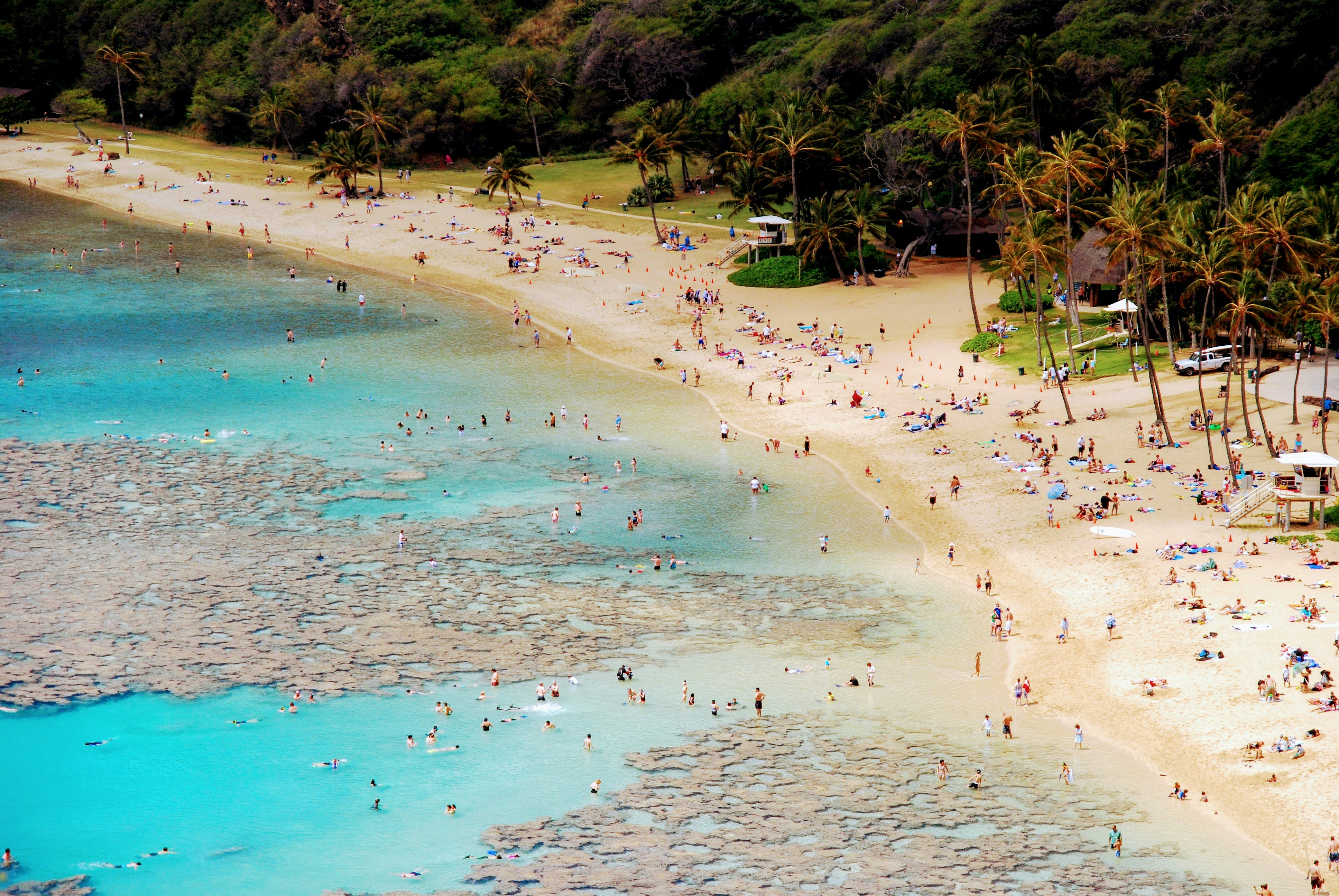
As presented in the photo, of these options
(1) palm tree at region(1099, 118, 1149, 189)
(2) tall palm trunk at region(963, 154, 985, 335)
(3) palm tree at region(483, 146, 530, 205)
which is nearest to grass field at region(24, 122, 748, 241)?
(3) palm tree at region(483, 146, 530, 205)

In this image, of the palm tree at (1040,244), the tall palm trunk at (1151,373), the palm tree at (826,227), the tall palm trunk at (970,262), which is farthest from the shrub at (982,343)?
the palm tree at (826,227)

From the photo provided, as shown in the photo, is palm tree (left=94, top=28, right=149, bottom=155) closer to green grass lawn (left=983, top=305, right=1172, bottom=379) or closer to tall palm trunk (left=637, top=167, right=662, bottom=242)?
tall palm trunk (left=637, top=167, right=662, bottom=242)

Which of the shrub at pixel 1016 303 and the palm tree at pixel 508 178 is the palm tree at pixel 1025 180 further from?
the palm tree at pixel 508 178

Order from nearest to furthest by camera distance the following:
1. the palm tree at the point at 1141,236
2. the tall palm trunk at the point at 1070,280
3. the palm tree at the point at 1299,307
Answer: the palm tree at the point at 1299,307
the palm tree at the point at 1141,236
the tall palm trunk at the point at 1070,280

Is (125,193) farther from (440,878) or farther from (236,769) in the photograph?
(440,878)

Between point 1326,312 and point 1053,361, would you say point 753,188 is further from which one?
point 1326,312

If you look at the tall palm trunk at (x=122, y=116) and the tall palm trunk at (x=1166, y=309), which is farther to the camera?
the tall palm trunk at (x=122, y=116)
